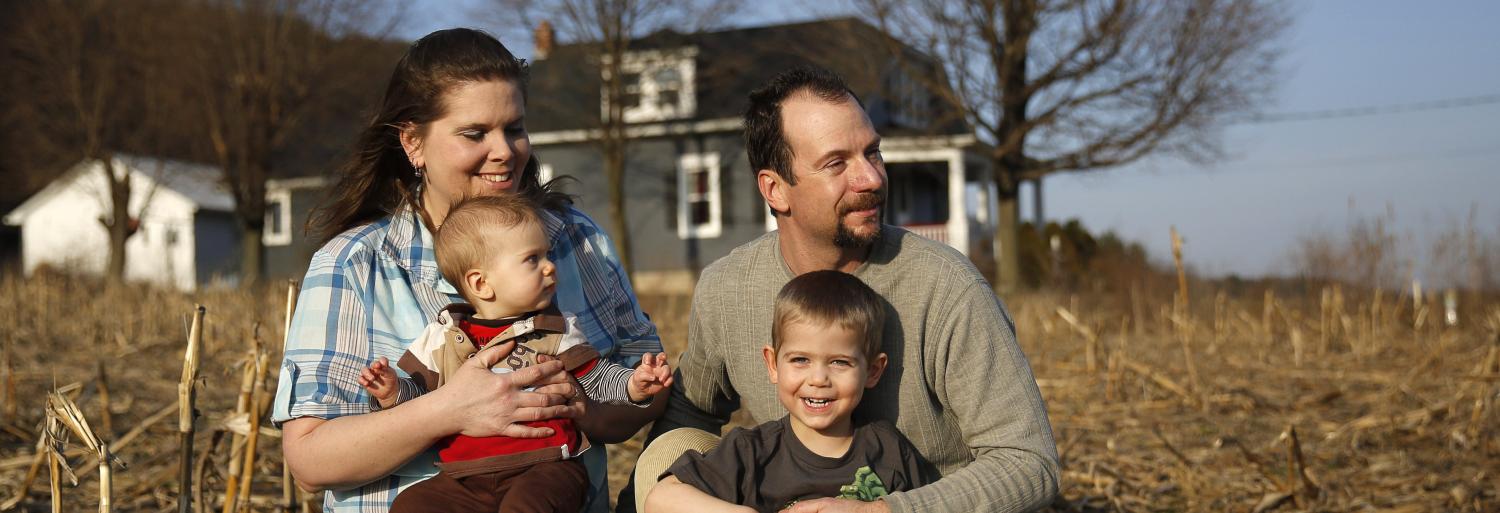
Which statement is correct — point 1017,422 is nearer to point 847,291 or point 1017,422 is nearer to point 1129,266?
point 847,291

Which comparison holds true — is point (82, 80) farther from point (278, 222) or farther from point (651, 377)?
point (651, 377)

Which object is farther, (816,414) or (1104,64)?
(1104,64)

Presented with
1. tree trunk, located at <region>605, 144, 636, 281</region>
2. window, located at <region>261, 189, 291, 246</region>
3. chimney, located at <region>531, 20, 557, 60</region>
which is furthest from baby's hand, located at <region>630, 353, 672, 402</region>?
window, located at <region>261, 189, 291, 246</region>

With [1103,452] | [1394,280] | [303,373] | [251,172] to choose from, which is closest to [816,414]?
[303,373]

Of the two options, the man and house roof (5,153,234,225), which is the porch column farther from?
the man

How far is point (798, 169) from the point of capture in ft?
10.0

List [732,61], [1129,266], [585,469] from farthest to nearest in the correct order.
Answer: [732,61] → [1129,266] → [585,469]

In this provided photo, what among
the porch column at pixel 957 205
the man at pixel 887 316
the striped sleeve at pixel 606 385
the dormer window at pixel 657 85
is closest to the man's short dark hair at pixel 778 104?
the man at pixel 887 316

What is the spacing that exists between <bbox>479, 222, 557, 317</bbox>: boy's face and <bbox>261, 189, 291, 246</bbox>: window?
1170 inches

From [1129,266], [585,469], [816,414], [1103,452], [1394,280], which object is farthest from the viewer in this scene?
[1129,266]

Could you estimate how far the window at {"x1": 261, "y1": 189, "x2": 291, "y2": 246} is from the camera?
102ft

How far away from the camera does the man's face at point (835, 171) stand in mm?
2986

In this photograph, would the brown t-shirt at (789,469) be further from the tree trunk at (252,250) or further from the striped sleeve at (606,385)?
the tree trunk at (252,250)

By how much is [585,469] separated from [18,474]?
329 cm
